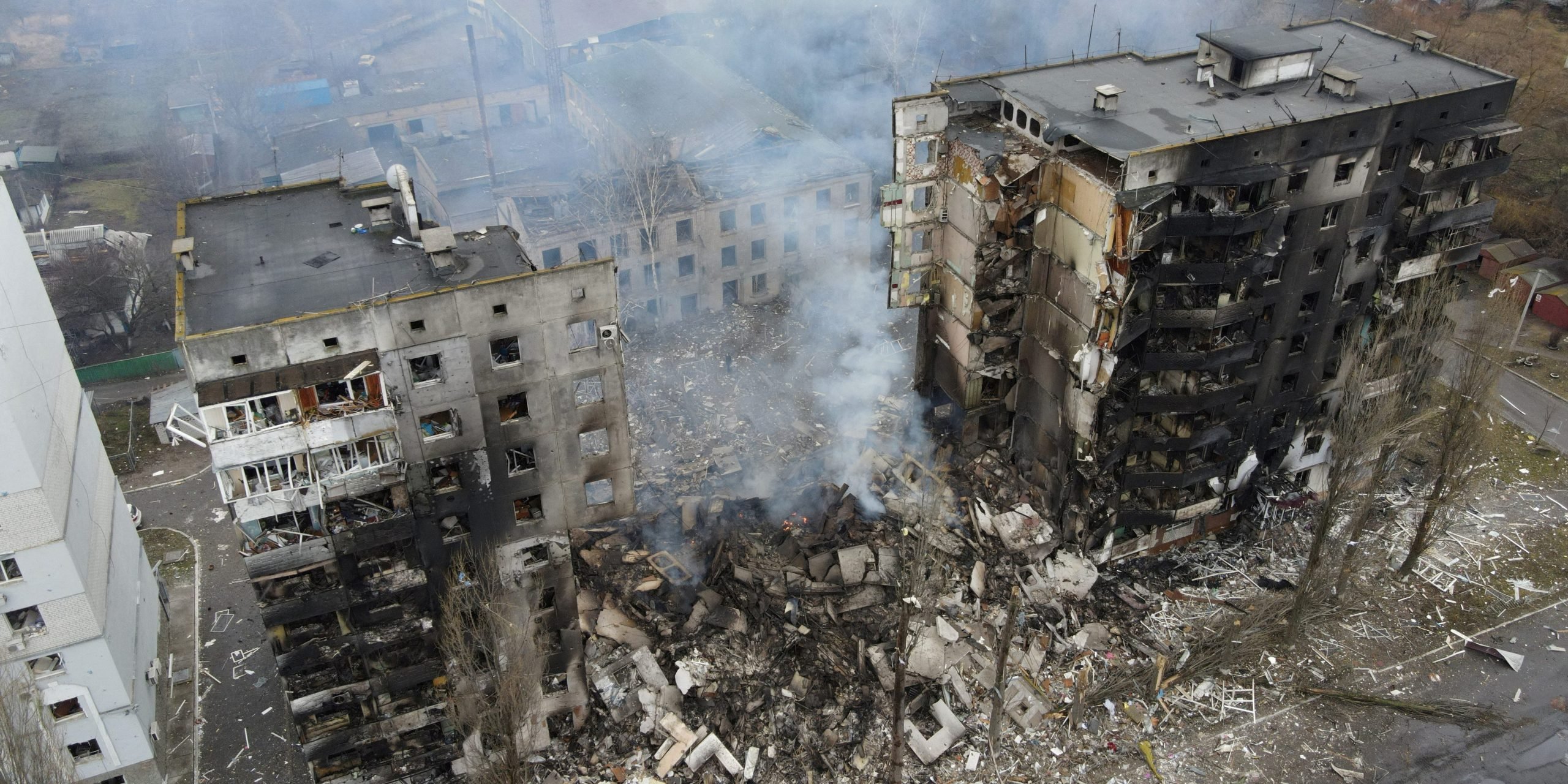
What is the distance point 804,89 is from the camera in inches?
3118

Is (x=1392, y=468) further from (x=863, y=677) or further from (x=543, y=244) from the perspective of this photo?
(x=543, y=244)

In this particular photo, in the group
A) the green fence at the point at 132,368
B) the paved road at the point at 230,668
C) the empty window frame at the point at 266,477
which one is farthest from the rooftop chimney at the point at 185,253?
the green fence at the point at 132,368

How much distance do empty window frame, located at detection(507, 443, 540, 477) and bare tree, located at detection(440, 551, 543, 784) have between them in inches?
96.4

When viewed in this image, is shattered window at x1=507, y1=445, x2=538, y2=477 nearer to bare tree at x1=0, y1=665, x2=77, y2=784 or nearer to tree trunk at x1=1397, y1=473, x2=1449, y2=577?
bare tree at x1=0, y1=665, x2=77, y2=784

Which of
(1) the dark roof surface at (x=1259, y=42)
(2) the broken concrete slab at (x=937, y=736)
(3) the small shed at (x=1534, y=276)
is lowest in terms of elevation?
(2) the broken concrete slab at (x=937, y=736)

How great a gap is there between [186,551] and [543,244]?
69.3 feet

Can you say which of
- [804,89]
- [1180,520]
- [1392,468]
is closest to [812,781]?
[1180,520]

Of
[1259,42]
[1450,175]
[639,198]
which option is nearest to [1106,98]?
[1259,42]

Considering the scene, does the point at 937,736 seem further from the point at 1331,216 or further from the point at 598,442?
the point at 1331,216

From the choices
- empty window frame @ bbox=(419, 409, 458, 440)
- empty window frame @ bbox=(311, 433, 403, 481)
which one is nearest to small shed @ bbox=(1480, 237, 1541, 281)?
empty window frame @ bbox=(419, 409, 458, 440)

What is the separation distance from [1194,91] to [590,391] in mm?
23331

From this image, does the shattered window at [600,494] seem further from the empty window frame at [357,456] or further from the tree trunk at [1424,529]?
the tree trunk at [1424,529]

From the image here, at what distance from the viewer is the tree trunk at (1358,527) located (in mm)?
Answer: 38312

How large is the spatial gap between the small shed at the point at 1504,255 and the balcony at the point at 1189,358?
3242cm
